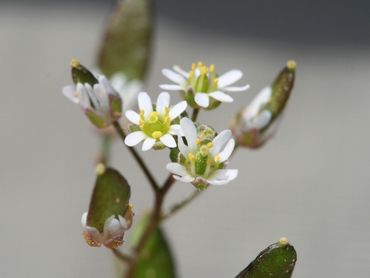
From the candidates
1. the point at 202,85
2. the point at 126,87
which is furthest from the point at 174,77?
the point at 126,87

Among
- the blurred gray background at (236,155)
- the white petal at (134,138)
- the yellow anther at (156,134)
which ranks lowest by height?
the blurred gray background at (236,155)

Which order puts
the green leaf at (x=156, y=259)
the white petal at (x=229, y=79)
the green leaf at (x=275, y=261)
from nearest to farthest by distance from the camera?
the green leaf at (x=275, y=261) < the white petal at (x=229, y=79) < the green leaf at (x=156, y=259)

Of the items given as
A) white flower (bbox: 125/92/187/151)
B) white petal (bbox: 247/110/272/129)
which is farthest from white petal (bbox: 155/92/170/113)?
→ white petal (bbox: 247/110/272/129)

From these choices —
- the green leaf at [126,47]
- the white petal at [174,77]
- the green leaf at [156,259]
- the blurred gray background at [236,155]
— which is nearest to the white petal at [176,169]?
the white petal at [174,77]

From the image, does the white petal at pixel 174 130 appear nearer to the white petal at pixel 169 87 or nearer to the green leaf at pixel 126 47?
the white petal at pixel 169 87

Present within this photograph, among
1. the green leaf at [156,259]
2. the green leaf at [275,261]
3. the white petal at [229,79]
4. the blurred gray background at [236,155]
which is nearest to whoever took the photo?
the green leaf at [275,261]

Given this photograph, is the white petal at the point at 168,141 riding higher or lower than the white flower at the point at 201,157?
higher
